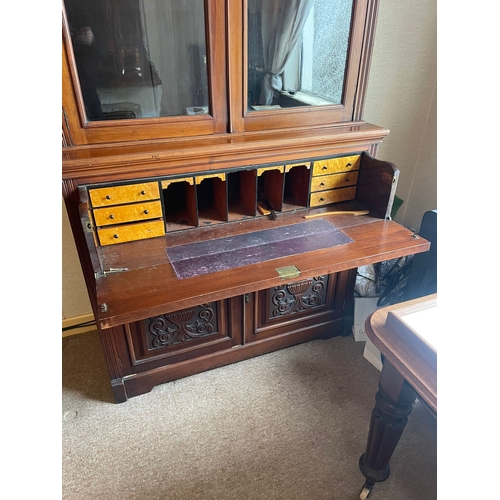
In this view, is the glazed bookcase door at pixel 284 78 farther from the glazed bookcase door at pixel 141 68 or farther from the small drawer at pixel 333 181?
the small drawer at pixel 333 181

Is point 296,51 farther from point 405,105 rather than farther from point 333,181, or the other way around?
point 405,105

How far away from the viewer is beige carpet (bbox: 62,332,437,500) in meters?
1.26

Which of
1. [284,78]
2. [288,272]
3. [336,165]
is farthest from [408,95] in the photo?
[288,272]

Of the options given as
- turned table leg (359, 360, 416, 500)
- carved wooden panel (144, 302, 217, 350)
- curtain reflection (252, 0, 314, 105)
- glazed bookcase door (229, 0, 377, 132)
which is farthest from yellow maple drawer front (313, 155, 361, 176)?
turned table leg (359, 360, 416, 500)

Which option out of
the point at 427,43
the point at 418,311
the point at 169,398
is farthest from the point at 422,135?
the point at 169,398

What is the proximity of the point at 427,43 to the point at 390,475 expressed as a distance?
1.80 meters

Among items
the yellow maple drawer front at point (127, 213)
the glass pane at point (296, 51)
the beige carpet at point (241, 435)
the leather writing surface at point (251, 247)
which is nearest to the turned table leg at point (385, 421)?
the beige carpet at point (241, 435)

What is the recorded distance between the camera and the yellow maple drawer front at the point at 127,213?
3.96 ft

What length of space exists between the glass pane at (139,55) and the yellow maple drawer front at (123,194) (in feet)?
0.69

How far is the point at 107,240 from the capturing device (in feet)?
4.10

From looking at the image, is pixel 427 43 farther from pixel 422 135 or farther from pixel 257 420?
pixel 257 420

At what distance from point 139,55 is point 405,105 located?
1.36 metres

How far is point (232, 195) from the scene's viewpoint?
1.53 m

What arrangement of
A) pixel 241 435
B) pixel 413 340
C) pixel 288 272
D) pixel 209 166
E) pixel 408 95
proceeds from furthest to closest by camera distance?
pixel 408 95, pixel 241 435, pixel 209 166, pixel 288 272, pixel 413 340
